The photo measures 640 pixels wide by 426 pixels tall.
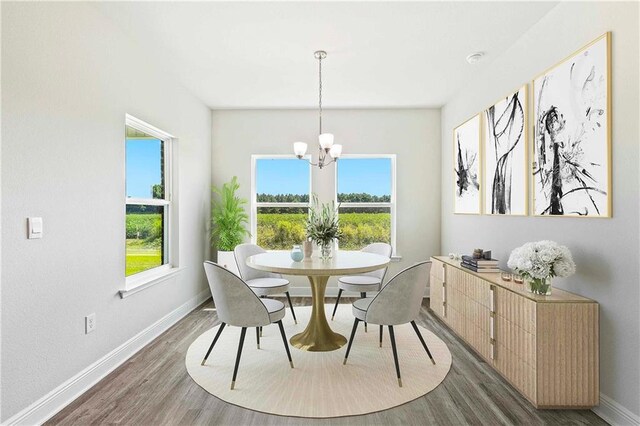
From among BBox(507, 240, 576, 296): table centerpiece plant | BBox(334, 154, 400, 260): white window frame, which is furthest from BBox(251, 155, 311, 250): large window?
BBox(507, 240, 576, 296): table centerpiece plant

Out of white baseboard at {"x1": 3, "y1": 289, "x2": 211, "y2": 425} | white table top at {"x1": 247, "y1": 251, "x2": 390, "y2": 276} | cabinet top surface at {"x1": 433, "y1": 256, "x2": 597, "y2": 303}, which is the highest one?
white table top at {"x1": 247, "y1": 251, "x2": 390, "y2": 276}

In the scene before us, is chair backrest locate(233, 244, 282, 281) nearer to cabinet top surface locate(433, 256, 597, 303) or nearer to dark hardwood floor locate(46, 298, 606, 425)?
dark hardwood floor locate(46, 298, 606, 425)

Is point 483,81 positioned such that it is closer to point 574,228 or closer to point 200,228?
point 574,228

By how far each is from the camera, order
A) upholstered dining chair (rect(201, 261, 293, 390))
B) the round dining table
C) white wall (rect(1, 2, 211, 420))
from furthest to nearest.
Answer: the round dining table
upholstered dining chair (rect(201, 261, 293, 390))
white wall (rect(1, 2, 211, 420))

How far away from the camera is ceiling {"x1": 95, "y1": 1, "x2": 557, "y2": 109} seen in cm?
245

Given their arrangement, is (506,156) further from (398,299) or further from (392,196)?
(392,196)

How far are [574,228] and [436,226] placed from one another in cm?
264

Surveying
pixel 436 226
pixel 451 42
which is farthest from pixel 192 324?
pixel 451 42

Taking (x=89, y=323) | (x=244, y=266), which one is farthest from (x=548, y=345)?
(x=89, y=323)

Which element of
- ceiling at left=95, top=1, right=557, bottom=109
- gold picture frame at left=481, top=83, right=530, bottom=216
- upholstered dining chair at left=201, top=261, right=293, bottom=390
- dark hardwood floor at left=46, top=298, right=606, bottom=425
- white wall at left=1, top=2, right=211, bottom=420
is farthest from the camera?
gold picture frame at left=481, top=83, right=530, bottom=216

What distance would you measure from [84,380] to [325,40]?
3.16 meters

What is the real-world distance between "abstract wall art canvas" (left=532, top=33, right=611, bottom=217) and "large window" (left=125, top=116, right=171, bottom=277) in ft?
11.1

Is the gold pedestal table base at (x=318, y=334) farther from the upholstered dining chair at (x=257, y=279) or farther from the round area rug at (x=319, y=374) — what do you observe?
the upholstered dining chair at (x=257, y=279)

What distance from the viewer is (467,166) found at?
388cm
